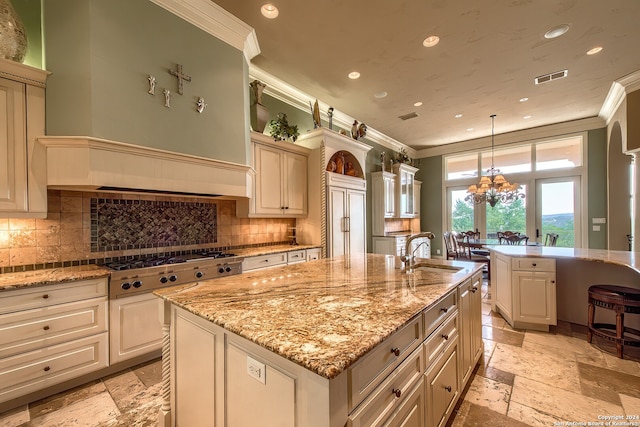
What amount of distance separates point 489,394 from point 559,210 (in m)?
5.75

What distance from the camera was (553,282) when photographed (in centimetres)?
290

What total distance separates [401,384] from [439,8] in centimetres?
302

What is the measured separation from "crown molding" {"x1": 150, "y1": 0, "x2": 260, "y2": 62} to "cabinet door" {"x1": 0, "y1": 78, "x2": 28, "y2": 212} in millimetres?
1317

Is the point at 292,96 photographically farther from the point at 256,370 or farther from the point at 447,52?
the point at 256,370

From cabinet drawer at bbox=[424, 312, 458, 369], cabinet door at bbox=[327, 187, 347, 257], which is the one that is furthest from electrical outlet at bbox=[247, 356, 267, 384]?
cabinet door at bbox=[327, 187, 347, 257]

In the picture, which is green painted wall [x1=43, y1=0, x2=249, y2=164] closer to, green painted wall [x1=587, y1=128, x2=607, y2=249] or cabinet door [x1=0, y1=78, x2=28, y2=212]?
cabinet door [x1=0, y1=78, x2=28, y2=212]

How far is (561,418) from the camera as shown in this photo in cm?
173

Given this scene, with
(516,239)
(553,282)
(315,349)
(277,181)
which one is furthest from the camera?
(516,239)

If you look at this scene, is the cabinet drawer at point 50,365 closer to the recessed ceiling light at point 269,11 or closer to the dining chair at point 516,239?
the recessed ceiling light at point 269,11

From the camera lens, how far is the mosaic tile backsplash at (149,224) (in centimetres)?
250

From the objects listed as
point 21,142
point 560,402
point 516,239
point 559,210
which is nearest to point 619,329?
point 560,402

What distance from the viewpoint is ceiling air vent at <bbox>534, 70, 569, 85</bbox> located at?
3.61 metres

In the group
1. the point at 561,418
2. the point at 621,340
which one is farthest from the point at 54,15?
the point at 621,340

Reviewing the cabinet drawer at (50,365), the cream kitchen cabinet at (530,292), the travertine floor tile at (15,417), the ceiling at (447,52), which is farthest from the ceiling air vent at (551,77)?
the travertine floor tile at (15,417)
